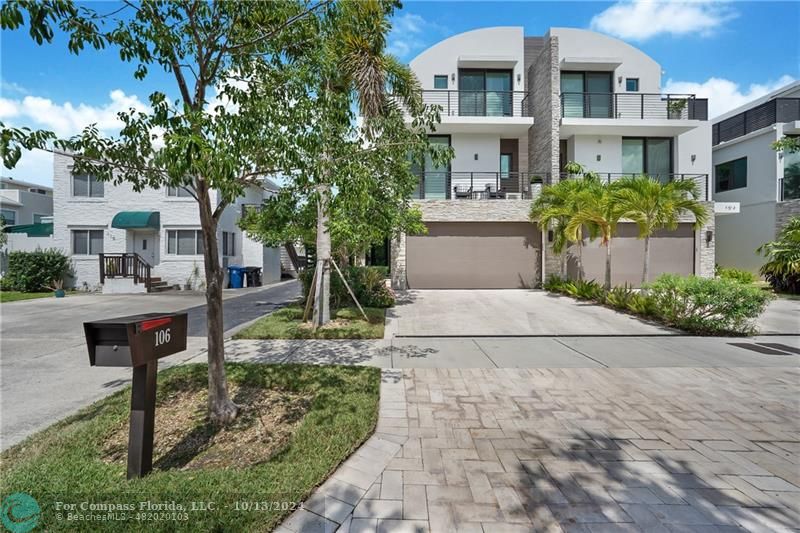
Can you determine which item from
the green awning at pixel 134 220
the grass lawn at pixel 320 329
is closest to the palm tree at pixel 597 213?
the grass lawn at pixel 320 329

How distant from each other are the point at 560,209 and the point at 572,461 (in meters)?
12.0

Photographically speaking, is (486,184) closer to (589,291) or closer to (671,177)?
(589,291)

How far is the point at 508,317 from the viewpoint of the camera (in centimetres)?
1018

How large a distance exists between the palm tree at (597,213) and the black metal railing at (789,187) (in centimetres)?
1179

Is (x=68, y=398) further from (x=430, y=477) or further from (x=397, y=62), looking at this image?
A: (x=397, y=62)

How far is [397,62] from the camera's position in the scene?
1005cm

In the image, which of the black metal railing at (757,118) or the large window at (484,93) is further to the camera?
the black metal railing at (757,118)

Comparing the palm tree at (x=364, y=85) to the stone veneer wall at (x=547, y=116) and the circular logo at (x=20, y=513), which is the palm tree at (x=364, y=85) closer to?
the circular logo at (x=20, y=513)

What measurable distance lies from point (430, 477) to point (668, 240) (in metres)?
18.6

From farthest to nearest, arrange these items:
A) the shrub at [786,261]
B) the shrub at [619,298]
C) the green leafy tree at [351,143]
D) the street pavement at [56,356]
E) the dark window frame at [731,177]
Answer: the dark window frame at [731,177], the shrub at [786,261], the shrub at [619,298], the street pavement at [56,356], the green leafy tree at [351,143]

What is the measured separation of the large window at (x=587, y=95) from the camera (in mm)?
17828

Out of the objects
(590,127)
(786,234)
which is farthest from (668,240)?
(590,127)

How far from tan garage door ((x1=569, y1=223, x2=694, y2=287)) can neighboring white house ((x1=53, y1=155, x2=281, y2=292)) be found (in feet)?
53.4

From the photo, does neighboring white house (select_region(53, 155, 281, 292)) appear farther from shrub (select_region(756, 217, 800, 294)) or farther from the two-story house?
shrub (select_region(756, 217, 800, 294))
